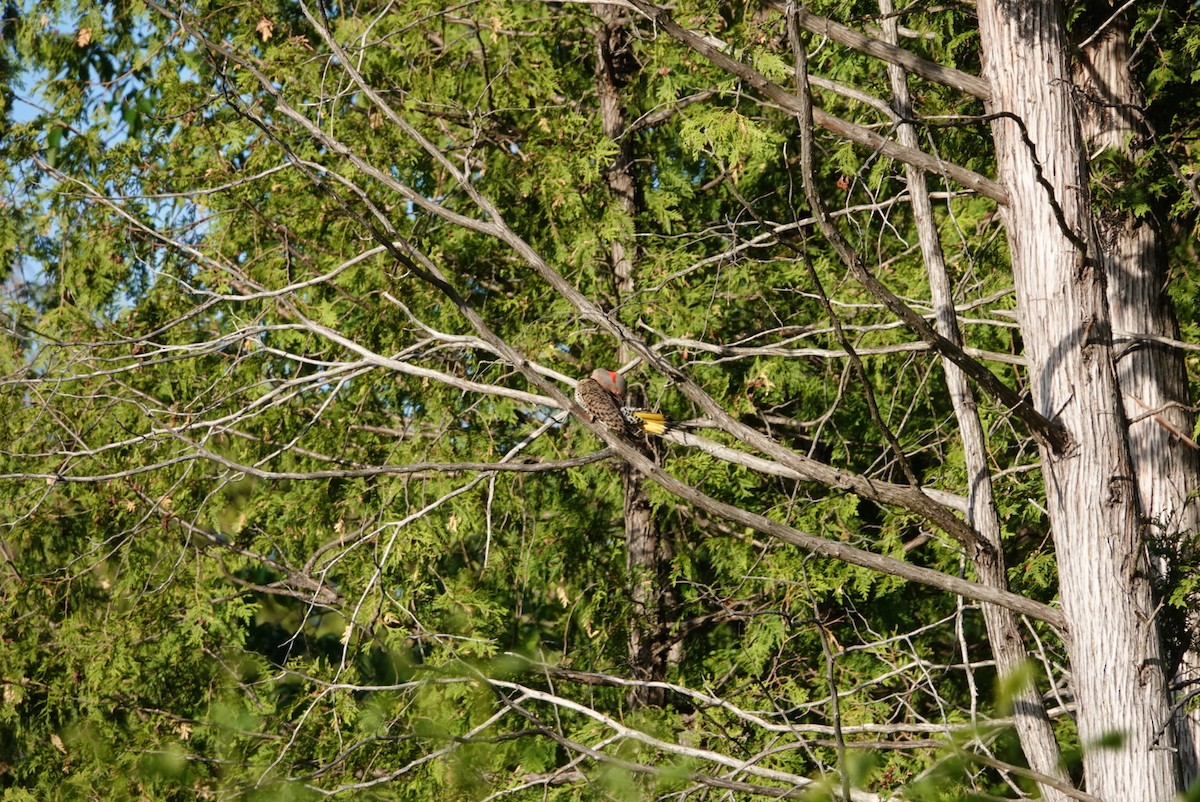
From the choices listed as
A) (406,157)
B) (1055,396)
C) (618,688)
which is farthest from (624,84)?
(1055,396)

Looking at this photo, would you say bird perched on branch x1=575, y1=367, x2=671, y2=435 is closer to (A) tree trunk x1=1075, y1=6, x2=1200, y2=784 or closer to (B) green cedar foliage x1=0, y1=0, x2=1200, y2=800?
(B) green cedar foliage x1=0, y1=0, x2=1200, y2=800

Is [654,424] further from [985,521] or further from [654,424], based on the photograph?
[985,521]

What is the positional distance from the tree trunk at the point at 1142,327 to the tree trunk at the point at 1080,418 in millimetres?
605

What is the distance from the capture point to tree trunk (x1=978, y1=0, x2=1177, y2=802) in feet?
12.1

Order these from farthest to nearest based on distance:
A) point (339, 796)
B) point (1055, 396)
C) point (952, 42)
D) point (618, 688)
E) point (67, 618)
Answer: point (67, 618) < point (618, 688) < point (339, 796) < point (952, 42) < point (1055, 396)

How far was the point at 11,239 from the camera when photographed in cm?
914

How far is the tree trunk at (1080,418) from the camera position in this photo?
3.69 m

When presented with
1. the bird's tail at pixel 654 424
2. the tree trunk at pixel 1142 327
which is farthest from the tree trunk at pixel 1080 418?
the bird's tail at pixel 654 424

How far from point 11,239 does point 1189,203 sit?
8.22 m

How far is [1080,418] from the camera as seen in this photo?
3.77 m

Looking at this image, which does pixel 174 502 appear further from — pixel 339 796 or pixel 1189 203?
pixel 1189 203

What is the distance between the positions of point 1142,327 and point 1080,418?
3.94 ft

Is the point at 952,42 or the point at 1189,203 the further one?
the point at 952,42

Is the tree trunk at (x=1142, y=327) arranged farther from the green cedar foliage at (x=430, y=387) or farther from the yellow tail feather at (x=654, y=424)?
the yellow tail feather at (x=654, y=424)
